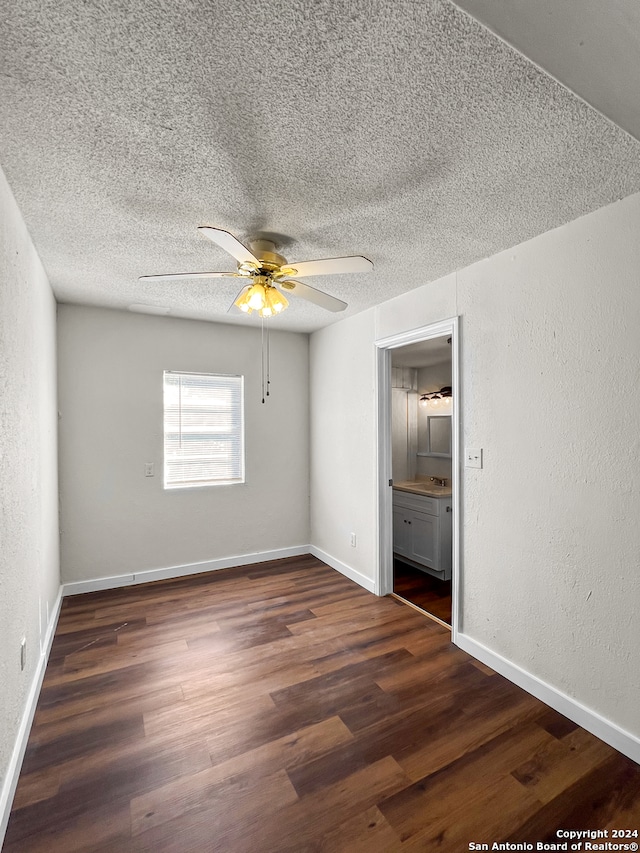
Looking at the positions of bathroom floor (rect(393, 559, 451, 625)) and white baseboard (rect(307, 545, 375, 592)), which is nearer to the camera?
bathroom floor (rect(393, 559, 451, 625))

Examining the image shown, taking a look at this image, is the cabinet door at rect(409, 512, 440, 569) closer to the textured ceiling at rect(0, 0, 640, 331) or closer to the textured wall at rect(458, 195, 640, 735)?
the textured wall at rect(458, 195, 640, 735)

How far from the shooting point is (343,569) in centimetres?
393

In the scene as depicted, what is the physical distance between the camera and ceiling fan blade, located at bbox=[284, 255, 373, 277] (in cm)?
188

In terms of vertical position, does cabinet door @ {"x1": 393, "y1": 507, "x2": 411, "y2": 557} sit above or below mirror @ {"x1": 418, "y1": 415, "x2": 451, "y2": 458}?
below

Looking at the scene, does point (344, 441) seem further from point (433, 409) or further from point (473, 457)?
point (473, 457)

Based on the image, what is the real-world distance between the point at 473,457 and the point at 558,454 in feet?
1.77

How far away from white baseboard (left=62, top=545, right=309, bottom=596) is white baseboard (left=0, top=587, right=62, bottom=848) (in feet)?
2.68

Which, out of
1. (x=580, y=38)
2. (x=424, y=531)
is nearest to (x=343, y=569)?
(x=424, y=531)

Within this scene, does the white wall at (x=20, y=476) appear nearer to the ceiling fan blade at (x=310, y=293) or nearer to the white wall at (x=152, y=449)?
the white wall at (x=152, y=449)

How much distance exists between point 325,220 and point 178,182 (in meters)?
0.69

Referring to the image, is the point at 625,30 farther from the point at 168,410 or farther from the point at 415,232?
the point at 168,410

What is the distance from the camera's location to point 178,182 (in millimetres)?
1699

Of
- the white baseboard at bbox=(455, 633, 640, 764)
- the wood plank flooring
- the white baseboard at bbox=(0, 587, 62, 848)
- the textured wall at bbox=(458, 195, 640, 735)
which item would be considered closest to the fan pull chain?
the textured wall at bbox=(458, 195, 640, 735)

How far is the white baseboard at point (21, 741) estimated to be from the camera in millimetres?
1474
